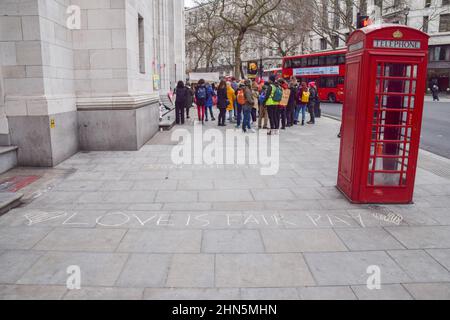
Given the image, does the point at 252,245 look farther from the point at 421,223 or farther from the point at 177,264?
the point at 421,223

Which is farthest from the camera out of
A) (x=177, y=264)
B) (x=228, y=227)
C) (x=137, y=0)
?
(x=137, y=0)

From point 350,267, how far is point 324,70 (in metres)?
29.0

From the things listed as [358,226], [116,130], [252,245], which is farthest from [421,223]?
[116,130]

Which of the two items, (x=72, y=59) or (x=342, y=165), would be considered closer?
(x=342, y=165)

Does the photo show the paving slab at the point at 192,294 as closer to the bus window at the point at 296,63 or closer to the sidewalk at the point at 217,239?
the sidewalk at the point at 217,239

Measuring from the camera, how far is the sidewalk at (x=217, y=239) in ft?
11.9

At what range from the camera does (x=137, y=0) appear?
1152 centimetres

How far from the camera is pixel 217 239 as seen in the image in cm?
470

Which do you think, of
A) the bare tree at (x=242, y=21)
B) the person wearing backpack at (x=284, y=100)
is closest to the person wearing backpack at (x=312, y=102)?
→ the person wearing backpack at (x=284, y=100)

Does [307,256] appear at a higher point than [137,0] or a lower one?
Answer: lower

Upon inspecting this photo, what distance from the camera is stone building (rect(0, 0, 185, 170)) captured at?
8016 millimetres

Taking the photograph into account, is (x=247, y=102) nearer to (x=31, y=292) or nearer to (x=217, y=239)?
(x=217, y=239)

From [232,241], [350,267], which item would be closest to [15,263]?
[232,241]

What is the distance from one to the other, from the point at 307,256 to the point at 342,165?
2.78 meters
